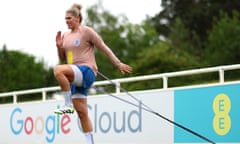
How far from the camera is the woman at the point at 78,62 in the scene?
26.5ft

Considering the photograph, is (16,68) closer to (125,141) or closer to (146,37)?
(146,37)

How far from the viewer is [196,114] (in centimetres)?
995

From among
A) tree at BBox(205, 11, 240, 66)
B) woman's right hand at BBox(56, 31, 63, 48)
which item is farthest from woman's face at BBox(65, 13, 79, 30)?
tree at BBox(205, 11, 240, 66)

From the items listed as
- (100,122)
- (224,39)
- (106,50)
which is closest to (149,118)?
(100,122)

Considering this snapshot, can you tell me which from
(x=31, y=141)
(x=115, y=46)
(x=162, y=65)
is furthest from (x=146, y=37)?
(x=31, y=141)

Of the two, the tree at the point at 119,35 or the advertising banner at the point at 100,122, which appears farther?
the tree at the point at 119,35

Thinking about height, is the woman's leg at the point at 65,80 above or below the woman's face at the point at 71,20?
below

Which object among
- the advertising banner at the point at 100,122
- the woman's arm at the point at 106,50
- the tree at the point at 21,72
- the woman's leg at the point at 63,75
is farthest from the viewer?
the tree at the point at 21,72

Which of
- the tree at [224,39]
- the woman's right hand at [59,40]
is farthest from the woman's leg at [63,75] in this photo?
the tree at [224,39]

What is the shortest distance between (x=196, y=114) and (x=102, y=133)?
7.21 ft

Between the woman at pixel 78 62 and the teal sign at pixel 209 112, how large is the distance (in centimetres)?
192

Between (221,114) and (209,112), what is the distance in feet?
0.76

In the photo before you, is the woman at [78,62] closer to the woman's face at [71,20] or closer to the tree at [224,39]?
the woman's face at [71,20]

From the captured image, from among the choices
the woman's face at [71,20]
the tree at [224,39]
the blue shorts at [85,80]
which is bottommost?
the blue shorts at [85,80]
